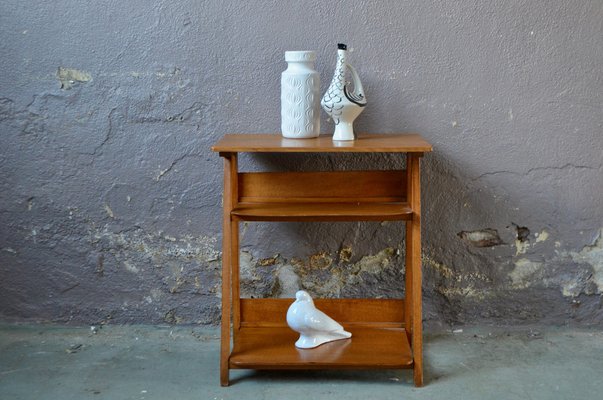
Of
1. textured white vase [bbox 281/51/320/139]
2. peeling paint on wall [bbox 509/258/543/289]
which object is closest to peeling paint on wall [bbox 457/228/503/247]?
peeling paint on wall [bbox 509/258/543/289]

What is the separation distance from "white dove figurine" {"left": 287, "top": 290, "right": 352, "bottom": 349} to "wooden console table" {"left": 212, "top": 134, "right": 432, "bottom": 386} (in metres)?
0.03

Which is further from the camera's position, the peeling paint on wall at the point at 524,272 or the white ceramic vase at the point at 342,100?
the peeling paint on wall at the point at 524,272

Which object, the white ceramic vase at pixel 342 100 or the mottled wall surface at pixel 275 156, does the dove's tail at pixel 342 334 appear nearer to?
the mottled wall surface at pixel 275 156

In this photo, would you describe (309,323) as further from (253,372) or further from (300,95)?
(300,95)

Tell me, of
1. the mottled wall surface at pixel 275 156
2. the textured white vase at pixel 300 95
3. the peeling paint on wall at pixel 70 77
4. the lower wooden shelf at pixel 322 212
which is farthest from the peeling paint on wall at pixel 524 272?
the peeling paint on wall at pixel 70 77

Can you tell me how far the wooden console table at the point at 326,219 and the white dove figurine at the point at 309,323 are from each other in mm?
34

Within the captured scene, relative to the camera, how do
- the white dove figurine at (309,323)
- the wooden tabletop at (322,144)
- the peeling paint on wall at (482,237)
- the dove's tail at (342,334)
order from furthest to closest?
the peeling paint on wall at (482,237)
the dove's tail at (342,334)
the white dove figurine at (309,323)
the wooden tabletop at (322,144)

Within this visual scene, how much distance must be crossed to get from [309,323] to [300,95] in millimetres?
813

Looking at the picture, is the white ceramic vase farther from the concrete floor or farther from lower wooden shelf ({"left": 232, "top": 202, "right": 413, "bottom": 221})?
the concrete floor

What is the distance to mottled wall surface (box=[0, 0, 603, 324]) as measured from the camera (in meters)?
3.01

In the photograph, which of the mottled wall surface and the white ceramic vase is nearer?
the white ceramic vase

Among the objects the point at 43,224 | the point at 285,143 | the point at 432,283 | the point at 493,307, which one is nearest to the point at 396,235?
the point at 432,283

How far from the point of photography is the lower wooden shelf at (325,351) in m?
2.67

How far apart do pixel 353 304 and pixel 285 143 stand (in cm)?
71
